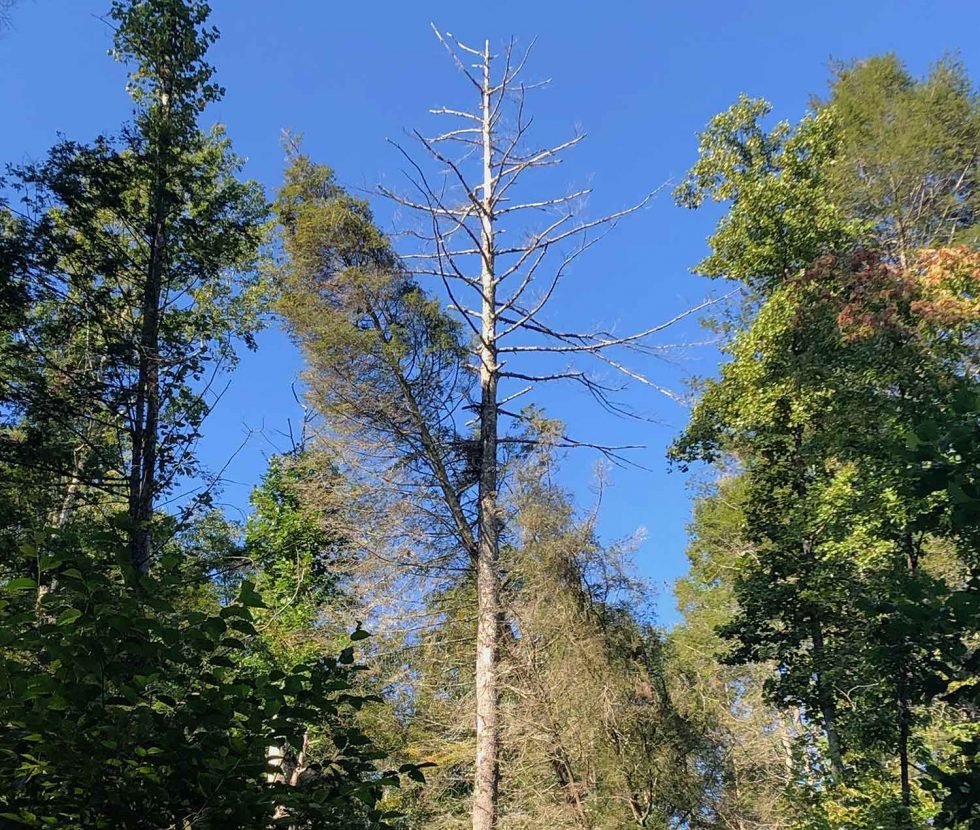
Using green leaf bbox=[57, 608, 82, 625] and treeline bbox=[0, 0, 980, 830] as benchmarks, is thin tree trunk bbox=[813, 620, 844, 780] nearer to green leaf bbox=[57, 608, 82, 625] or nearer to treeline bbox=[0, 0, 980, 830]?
treeline bbox=[0, 0, 980, 830]

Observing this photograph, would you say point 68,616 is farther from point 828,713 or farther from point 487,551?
point 828,713

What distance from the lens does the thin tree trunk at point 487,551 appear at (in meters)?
7.28

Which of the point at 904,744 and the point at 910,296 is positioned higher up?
the point at 910,296

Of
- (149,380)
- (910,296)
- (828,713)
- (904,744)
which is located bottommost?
(904,744)

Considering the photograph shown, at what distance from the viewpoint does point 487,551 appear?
820cm

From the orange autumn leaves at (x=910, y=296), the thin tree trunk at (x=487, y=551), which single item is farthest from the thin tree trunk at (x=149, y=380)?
the orange autumn leaves at (x=910, y=296)

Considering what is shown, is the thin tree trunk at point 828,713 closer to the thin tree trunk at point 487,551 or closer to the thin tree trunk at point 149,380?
the thin tree trunk at point 487,551

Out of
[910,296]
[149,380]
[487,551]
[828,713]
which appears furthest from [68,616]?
[910,296]

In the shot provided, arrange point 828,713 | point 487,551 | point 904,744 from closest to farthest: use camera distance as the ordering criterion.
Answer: point 904,744 → point 828,713 → point 487,551

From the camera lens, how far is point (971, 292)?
764 centimetres

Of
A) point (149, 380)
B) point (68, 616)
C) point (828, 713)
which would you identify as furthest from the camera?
point (828, 713)

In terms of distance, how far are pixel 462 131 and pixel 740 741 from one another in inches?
436

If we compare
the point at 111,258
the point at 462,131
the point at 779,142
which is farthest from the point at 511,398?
the point at 779,142

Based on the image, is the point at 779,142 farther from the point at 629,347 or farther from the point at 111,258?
the point at 111,258
